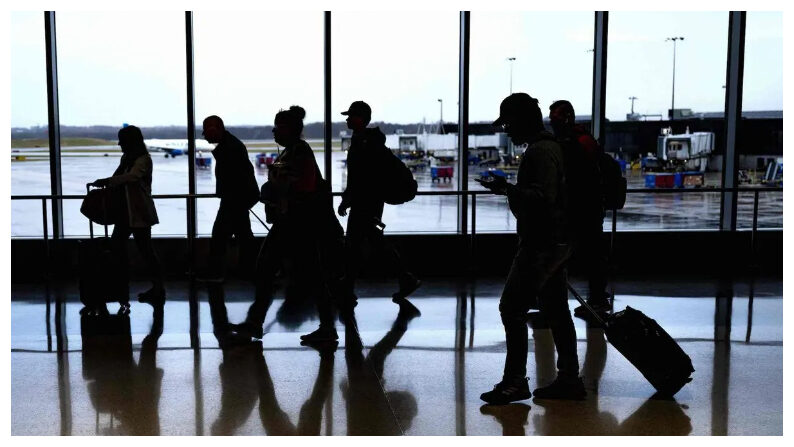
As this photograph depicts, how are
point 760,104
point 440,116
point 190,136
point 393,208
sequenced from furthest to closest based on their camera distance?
point 393,208 → point 760,104 → point 440,116 → point 190,136

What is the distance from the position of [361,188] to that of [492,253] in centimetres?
284

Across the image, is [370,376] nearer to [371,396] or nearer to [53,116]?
[371,396]

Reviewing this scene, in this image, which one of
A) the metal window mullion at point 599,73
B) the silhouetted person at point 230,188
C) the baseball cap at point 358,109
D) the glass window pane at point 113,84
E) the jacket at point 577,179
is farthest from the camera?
the metal window mullion at point 599,73

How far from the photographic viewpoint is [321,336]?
581cm

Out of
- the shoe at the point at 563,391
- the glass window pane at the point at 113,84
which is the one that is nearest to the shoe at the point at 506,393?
the shoe at the point at 563,391

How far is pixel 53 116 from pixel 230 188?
8.54ft

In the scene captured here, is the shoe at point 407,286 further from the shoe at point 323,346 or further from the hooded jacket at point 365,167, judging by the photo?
the shoe at point 323,346

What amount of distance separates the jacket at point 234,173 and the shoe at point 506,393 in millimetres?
3632

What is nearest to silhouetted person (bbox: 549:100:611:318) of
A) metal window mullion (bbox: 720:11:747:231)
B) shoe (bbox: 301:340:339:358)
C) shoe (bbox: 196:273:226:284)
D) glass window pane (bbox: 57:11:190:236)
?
shoe (bbox: 301:340:339:358)

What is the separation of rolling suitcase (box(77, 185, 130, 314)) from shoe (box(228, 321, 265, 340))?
1097 mm

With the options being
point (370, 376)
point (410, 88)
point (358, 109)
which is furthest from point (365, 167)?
point (410, 88)

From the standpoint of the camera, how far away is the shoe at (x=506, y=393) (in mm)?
4441

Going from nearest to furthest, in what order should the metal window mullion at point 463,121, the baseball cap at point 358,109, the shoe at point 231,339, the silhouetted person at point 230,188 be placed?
the shoe at point 231,339 < the baseball cap at point 358,109 < the silhouetted person at point 230,188 < the metal window mullion at point 463,121

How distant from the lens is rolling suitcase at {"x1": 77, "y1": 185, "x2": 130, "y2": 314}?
6629mm
